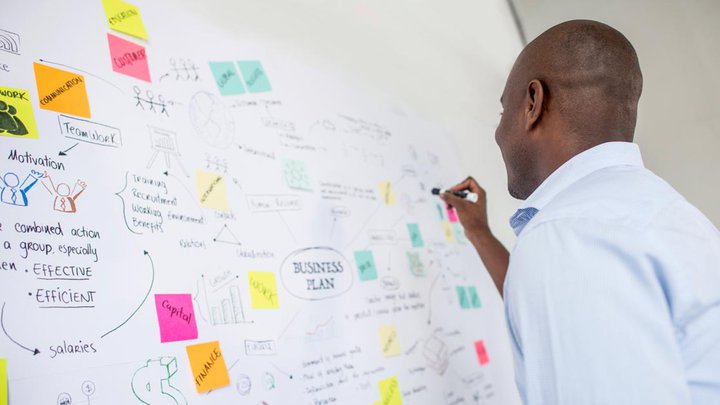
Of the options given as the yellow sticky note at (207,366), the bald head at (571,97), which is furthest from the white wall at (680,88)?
the yellow sticky note at (207,366)

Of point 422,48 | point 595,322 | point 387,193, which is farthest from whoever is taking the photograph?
point 422,48

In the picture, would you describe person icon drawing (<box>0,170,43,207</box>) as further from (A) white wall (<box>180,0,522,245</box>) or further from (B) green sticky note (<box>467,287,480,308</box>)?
(B) green sticky note (<box>467,287,480,308</box>)

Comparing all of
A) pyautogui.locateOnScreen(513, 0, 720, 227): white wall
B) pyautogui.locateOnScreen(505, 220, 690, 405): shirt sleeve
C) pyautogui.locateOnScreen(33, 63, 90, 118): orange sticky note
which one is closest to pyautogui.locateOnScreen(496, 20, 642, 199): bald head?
pyautogui.locateOnScreen(505, 220, 690, 405): shirt sleeve

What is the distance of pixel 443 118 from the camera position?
5.63 ft

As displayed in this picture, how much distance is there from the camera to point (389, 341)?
1.18m

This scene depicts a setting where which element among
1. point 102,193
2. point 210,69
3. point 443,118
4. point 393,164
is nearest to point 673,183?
point 443,118

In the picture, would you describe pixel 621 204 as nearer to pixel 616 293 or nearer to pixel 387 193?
pixel 616 293

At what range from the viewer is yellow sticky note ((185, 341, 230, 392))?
81 cm

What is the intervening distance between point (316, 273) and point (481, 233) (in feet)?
1.79

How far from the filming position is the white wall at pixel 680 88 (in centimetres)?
186

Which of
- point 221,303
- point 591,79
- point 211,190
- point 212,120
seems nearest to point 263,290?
point 221,303

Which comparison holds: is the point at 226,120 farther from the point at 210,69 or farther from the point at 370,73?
the point at 370,73

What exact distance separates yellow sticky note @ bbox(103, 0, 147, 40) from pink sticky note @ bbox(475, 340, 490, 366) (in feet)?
3.72

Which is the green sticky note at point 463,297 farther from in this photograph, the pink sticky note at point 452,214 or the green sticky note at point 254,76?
the green sticky note at point 254,76
